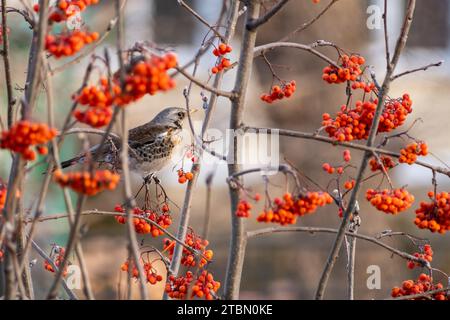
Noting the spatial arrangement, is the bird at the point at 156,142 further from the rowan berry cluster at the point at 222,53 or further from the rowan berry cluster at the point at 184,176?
the rowan berry cluster at the point at 222,53

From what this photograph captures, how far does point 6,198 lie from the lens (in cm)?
194

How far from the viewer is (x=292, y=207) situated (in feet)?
6.83

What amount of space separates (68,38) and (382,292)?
5417 mm

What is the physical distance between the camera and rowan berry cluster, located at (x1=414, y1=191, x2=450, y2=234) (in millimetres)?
2320

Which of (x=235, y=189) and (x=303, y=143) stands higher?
(x=303, y=143)

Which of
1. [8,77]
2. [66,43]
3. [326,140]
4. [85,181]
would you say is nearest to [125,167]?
[85,181]

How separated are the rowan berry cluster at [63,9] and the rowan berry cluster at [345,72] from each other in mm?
821

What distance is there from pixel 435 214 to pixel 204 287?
72cm

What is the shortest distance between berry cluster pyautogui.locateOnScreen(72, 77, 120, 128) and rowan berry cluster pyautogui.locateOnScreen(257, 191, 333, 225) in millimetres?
500

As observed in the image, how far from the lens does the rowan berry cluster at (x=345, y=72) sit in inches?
101

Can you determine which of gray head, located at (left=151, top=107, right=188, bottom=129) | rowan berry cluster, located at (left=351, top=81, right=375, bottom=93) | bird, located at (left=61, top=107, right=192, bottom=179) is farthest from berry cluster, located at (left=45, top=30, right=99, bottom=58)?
gray head, located at (left=151, top=107, right=188, bottom=129)

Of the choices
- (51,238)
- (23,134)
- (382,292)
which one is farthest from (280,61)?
(23,134)

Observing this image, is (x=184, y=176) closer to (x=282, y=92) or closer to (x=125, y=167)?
(x=282, y=92)
